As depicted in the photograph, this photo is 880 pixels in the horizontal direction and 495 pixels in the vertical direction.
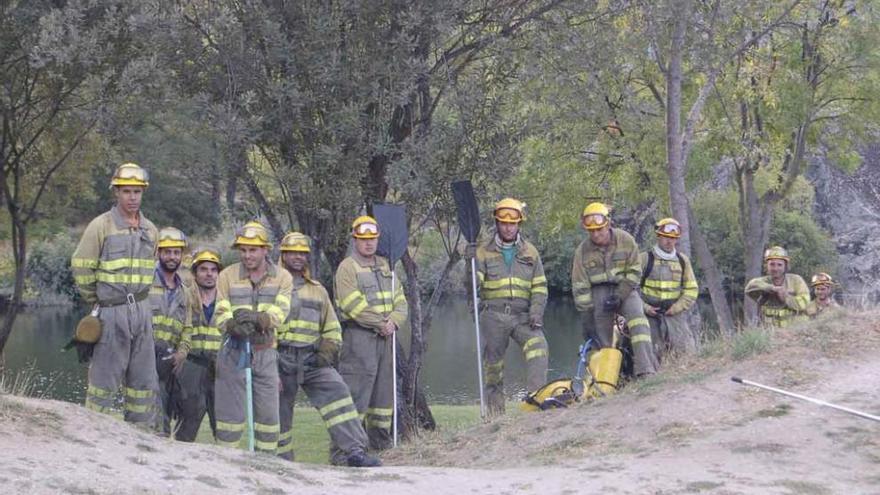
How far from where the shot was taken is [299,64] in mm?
12047

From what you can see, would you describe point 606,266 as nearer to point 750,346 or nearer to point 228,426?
point 750,346

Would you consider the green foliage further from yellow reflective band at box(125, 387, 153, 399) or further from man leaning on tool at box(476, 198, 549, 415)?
yellow reflective band at box(125, 387, 153, 399)

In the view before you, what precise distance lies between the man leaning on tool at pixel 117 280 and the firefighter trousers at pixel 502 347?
152 inches

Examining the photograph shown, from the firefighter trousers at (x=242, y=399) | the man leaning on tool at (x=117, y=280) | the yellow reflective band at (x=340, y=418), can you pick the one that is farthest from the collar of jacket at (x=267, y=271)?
the yellow reflective band at (x=340, y=418)

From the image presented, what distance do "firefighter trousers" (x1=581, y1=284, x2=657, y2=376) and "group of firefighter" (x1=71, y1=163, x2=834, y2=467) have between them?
0.01m

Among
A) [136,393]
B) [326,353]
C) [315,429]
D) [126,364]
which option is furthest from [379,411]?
[315,429]

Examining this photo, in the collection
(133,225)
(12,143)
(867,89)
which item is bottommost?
(133,225)

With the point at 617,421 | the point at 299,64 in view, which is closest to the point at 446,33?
the point at 299,64

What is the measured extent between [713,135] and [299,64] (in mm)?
11789

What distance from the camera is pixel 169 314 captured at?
10445mm

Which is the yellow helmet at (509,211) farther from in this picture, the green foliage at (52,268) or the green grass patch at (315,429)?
the green foliage at (52,268)

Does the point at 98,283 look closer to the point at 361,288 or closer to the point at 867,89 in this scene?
the point at 361,288

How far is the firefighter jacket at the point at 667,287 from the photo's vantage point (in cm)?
1199

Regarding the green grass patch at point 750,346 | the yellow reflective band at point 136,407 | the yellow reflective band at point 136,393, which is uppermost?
the green grass patch at point 750,346
